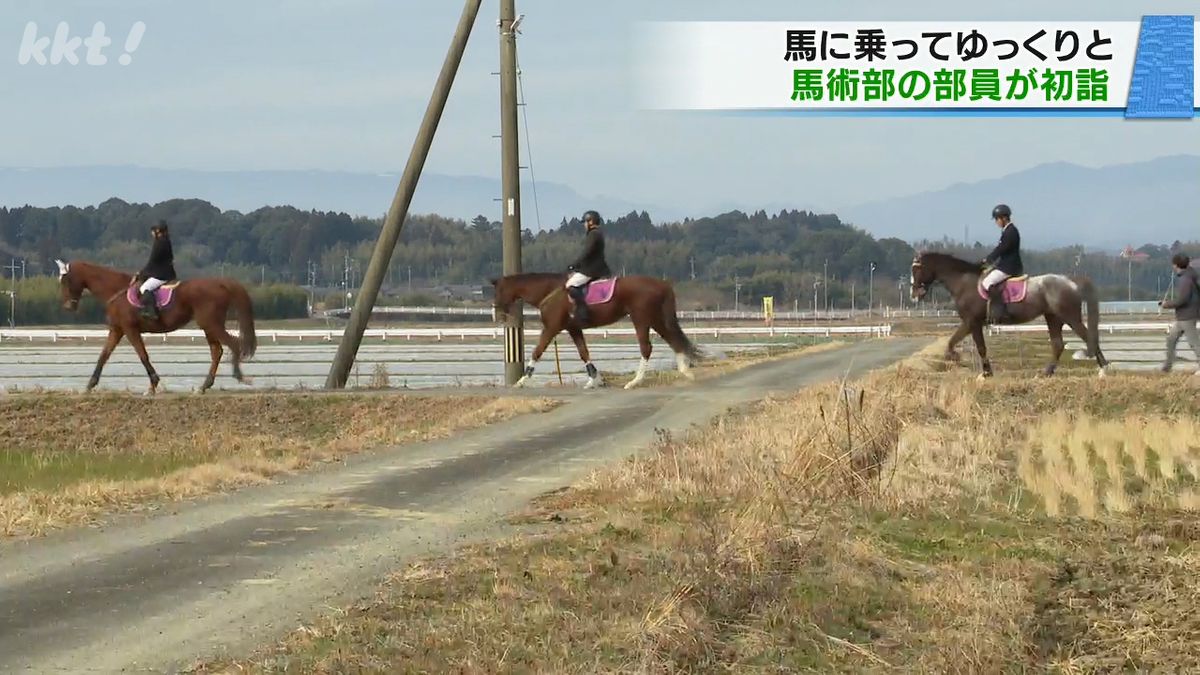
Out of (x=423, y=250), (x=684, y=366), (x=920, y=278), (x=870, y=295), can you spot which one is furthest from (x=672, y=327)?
(x=423, y=250)

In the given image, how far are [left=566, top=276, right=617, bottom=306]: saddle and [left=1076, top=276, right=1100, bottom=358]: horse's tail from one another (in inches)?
280

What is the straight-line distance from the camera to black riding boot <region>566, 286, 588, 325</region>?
2419 cm

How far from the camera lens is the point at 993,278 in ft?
72.7

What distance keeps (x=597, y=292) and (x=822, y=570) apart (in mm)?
15498

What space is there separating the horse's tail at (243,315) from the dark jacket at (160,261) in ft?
2.92

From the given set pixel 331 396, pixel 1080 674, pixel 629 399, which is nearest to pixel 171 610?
pixel 1080 674

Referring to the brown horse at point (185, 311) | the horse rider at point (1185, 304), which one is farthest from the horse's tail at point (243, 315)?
the horse rider at point (1185, 304)

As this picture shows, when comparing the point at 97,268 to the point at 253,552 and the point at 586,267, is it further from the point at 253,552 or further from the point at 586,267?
the point at 253,552

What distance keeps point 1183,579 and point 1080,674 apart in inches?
82.4

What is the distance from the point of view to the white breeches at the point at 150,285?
2408cm

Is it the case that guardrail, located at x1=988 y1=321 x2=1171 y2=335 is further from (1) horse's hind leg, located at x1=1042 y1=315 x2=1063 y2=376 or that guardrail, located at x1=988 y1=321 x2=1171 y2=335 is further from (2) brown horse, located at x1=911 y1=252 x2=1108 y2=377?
(2) brown horse, located at x1=911 y1=252 x2=1108 y2=377

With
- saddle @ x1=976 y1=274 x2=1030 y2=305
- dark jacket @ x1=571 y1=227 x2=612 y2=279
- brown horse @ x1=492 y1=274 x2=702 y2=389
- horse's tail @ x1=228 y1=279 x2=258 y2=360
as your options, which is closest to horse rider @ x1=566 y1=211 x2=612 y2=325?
dark jacket @ x1=571 y1=227 x2=612 y2=279

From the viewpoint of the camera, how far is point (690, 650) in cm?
715

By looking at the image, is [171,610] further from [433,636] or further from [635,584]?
[635,584]
